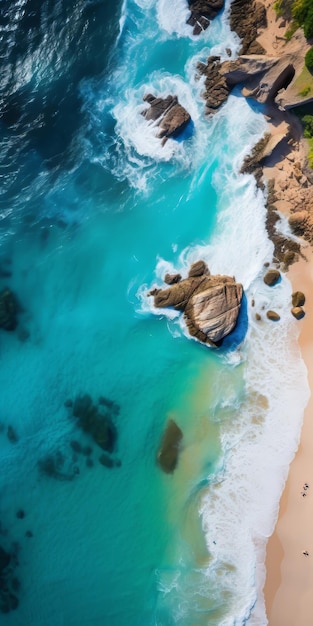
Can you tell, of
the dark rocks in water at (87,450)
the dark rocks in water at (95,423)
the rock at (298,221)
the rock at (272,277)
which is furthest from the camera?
the dark rocks in water at (87,450)

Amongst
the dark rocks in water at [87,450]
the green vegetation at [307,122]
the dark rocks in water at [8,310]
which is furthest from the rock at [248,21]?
the dark rocks in water at [87,450]

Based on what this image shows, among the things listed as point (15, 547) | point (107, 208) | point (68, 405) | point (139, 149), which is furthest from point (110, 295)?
point (15, 547)

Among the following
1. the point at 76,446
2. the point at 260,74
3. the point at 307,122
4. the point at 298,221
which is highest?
the point at 260,74

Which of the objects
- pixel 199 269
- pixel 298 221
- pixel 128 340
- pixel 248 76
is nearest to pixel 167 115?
pixel 248 76

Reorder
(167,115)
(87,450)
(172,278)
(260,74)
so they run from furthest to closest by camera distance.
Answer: (87,450), (172,278), (167,115), (260,74)

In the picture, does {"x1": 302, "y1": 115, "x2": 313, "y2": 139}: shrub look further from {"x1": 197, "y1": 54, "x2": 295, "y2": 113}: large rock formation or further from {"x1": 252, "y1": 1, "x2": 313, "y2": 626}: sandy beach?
{"x1": 197, "y1": 54, "x2": 295, "y2": 113}: large rock formation

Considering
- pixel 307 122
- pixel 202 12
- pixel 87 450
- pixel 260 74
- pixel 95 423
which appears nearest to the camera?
pixel 307 122

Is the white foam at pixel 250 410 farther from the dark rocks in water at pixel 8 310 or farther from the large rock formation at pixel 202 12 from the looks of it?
the dark rocks in water at pixel 8 310

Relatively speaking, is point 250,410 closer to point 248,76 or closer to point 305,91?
point 305,91
